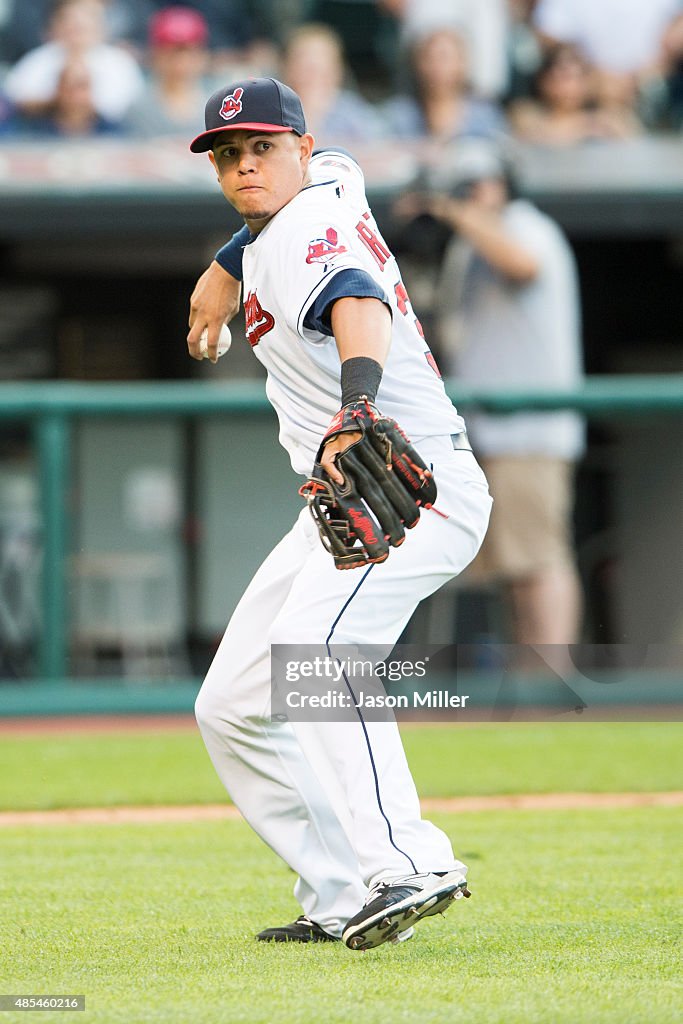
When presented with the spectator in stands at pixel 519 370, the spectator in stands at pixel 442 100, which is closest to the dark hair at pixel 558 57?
the spectator in stands at pixel 442 100

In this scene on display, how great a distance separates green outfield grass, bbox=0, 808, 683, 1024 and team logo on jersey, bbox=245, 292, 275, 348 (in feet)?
4.15

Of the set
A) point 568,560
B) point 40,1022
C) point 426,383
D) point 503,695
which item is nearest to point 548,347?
point 568,560

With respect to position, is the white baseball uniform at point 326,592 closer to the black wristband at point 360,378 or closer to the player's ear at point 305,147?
the player's ear at point 305,147

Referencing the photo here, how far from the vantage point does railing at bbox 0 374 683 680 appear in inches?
281

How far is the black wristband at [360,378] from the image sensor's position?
2939mm

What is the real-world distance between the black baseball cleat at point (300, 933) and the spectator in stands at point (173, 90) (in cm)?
665

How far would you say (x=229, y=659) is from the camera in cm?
338

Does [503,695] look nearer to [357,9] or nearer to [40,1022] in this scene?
[40,1022]

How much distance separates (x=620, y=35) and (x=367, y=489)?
297 inches

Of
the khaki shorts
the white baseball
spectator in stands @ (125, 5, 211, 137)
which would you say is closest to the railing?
the khaki shorts

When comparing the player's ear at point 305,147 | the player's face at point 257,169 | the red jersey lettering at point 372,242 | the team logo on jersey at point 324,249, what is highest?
the player's ear at point 305,147

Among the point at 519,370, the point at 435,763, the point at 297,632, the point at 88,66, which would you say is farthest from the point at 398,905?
the point at 88,66

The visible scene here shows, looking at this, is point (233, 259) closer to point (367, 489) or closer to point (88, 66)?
point (367, 489)

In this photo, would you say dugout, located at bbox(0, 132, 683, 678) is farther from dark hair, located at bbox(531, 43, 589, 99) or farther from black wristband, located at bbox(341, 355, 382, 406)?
black wristband, located at bbox(341, 355, 382, 406)
